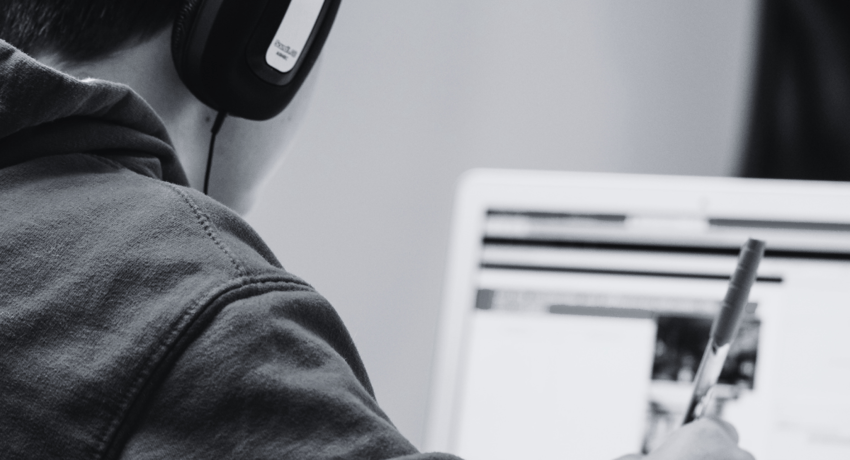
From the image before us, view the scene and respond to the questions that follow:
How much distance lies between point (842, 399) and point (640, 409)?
15 cm

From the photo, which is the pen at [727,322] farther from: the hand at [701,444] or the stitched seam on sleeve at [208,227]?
the stitched seam on sleeve at [208,227]

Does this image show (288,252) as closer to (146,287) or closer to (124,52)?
(124,52)

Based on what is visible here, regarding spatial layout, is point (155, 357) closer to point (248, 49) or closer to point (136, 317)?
point (136, 317)

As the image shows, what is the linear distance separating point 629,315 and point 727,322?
0.26 metres

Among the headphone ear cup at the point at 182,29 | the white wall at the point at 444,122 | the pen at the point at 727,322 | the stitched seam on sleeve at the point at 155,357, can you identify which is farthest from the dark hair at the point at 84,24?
the white wall at the point at 444,122

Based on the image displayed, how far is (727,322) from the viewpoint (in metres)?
0.51

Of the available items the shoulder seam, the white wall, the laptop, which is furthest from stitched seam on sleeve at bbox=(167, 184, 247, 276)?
the white wall

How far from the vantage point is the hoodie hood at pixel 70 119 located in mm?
402

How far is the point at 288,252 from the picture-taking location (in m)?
1.17

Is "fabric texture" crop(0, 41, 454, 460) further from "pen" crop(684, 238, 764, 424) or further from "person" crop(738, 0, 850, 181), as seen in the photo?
"person" crop(738, 0, 850, 181)

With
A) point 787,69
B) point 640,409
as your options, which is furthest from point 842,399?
point 787,69

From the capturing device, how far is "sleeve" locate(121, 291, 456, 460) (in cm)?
33

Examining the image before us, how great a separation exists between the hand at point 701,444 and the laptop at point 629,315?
21 cm

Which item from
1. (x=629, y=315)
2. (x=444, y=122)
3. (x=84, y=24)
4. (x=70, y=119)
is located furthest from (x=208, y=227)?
(x=444, y=122)
